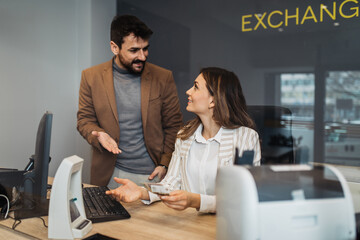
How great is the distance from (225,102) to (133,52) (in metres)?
0.86

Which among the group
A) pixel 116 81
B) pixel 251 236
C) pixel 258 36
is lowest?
pixel 251 236

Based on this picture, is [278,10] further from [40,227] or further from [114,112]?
[40,227]

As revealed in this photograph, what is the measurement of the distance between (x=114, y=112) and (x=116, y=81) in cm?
25

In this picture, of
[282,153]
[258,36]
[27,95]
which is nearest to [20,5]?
[27,95]

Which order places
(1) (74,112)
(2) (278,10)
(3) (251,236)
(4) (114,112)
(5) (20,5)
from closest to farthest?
(3) (251,236), (4) (114,112), (2) (278,10), (5) (20,5), (1) (74,112)

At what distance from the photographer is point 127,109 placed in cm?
247

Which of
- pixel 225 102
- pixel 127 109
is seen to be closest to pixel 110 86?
pixel 127 109

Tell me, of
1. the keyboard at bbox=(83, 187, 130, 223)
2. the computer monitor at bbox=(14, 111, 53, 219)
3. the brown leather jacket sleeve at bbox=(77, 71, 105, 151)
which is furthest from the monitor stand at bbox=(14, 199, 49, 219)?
the brown leather jacket sleeve at bbox=(77, 71, 105, 151)

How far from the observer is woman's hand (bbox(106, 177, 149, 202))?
150 centimetres

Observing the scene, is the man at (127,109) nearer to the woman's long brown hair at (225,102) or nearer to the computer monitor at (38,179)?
the woman's long brown hair at (225,102)

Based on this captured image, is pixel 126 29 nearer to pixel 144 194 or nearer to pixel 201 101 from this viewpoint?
pixel 201 101

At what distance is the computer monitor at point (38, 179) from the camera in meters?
1.37

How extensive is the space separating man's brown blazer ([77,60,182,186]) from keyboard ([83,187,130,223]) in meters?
0.64

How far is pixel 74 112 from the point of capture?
3.89m
